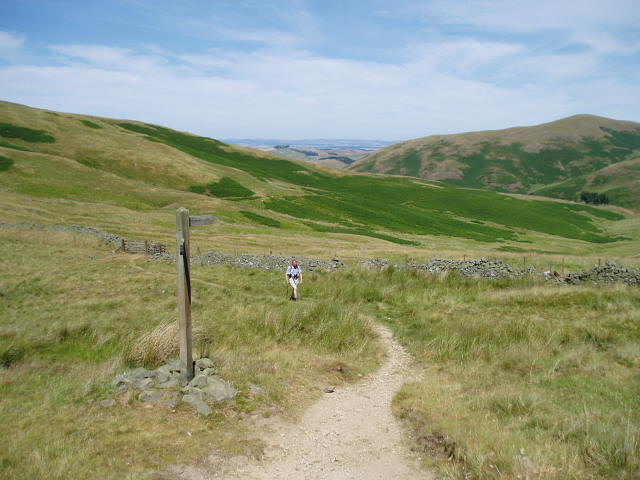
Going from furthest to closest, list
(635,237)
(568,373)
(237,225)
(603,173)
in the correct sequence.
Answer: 1. (603,173)
2. (635,237)
3. (237,225)
4. (568,373)

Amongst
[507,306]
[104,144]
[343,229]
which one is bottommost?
[343,229]

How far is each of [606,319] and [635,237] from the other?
96717 millimetres

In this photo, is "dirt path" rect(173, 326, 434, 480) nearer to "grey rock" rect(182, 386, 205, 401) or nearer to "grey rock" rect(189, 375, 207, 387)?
"grey rock" rect(182, 386, 205, 401)

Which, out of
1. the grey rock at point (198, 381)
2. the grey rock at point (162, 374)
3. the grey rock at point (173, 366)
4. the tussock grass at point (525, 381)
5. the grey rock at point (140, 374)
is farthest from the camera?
the grey rock at point (173, 366)

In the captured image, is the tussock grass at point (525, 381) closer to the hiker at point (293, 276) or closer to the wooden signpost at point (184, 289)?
the hiker at point (293, 276)

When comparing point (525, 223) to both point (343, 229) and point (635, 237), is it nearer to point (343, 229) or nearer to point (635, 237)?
point (635, 237)

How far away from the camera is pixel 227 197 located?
9100cm

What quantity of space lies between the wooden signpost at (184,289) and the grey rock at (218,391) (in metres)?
0.65

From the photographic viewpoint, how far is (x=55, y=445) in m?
7.51

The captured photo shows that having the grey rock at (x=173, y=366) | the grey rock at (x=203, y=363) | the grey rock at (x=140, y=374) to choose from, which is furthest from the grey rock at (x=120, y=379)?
the grey rock at (x=203, y=363)

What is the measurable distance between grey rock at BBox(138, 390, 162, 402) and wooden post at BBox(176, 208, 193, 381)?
2.35 feet

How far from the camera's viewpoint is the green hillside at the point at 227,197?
67625mm

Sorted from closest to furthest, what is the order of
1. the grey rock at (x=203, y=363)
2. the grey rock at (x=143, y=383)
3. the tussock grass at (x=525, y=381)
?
the tussock grass at (x=525, y=381)
the grey rock at (x=143, y=383)
the grey rock at (x=203, y=363)

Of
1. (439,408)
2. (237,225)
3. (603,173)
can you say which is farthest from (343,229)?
(603,173)
